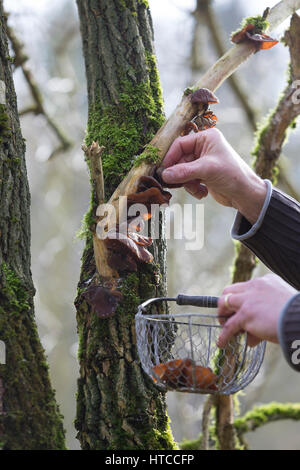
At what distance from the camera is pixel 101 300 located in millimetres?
1490

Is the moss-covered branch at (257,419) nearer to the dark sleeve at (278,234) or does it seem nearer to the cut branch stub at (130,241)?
the dark sleeve at (278,234)

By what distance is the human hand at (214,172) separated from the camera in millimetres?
1517

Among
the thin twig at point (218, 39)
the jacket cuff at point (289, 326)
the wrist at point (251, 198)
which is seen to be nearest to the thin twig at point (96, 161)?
the wrist at point (251, 198)

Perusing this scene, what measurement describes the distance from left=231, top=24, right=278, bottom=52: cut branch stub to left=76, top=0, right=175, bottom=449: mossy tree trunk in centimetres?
35

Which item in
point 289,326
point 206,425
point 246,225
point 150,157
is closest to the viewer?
point 289,326

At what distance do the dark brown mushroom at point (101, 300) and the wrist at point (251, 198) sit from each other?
53cm

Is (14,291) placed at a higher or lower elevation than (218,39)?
lower

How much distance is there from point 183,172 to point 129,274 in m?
0.36

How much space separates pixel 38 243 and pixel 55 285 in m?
1.24

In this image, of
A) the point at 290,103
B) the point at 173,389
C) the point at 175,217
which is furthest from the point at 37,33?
the point at 173,389

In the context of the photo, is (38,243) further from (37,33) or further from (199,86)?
(199,86)

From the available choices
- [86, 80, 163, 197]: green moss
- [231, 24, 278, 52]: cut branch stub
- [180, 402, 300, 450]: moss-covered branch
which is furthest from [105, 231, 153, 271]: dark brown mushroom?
[180, 402, 300, 450]: moss-covered branch

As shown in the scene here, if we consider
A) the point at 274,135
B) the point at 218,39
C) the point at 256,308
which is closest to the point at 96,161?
the point at 256,308

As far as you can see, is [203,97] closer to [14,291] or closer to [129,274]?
[129,274]
